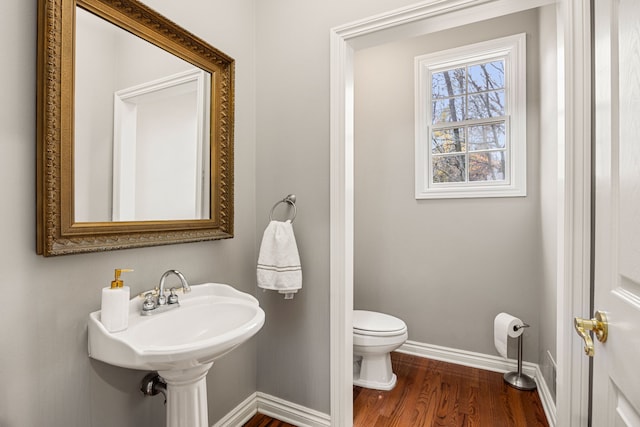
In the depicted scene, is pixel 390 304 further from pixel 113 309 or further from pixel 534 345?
pixel 113 309

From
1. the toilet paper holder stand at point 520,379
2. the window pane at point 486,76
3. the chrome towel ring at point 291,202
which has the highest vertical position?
the window pane at point 486,76

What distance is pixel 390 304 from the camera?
2.67m

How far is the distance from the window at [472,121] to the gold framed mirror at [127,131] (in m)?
1.62

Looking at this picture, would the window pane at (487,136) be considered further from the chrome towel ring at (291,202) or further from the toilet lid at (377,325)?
the chrome towel ring at (291,202)

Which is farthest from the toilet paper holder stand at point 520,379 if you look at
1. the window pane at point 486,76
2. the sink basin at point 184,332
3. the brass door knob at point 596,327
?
the sink basin at point 184,332

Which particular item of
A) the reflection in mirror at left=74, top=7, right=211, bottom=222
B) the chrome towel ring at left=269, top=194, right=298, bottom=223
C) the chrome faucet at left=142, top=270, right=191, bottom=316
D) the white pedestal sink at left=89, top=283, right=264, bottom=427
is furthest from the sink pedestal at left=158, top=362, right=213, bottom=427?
the chrome towel ring at left=269, top=194, right=298, bottom=223

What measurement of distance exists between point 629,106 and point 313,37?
4.65ft

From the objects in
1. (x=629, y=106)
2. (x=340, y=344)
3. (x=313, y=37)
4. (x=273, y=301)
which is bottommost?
(x=340, y=344)

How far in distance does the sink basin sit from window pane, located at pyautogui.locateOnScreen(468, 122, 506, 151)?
2.03 m

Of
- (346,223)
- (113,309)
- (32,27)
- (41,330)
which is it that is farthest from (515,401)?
(32,27)

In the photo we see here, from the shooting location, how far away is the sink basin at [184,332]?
94 centimetres

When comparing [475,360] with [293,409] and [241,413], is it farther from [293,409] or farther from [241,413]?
[241,413]

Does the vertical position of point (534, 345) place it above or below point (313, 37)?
below

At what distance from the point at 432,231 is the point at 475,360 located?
992 mm
